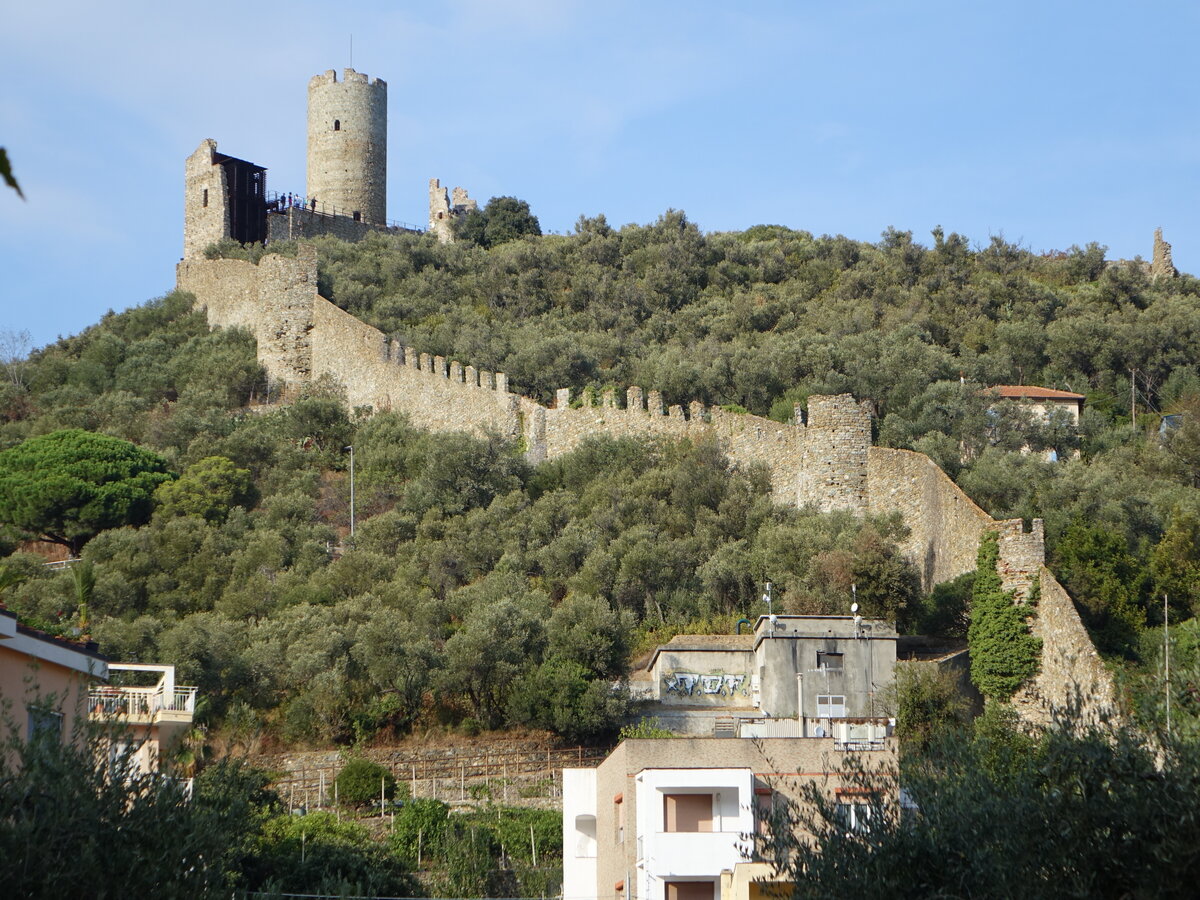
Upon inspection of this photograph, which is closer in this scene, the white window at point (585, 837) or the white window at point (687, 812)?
the white window at point (687, 812)

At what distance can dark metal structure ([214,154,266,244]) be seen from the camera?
51.9 metres

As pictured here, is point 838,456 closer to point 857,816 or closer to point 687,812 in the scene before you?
point 687,812

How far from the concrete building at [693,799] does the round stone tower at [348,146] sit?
39.3 meters

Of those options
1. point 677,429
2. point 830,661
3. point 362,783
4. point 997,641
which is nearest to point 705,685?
point 830,661

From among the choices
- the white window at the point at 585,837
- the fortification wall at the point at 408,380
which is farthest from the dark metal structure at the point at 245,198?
the white window at the point at 585,837

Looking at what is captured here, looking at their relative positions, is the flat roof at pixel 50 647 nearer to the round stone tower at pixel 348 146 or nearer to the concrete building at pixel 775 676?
the concrete building at pixel 775 676

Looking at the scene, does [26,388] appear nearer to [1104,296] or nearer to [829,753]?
[1104,296]

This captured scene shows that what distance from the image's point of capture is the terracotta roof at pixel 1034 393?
115ft

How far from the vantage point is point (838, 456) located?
1164 inches

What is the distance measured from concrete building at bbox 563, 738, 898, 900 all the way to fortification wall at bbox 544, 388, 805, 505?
40.0 feet

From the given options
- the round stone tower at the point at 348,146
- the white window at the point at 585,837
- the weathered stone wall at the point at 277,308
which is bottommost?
the white window at the point at 585,837

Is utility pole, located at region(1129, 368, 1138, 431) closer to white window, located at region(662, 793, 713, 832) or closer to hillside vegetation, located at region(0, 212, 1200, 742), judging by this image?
hillside vegetation, located at region(0, 212, 1200, 742)

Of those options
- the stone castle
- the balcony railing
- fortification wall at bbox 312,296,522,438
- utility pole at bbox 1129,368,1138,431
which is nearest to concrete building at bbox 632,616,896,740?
the stone castle

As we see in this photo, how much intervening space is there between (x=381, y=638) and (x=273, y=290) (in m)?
18.2
